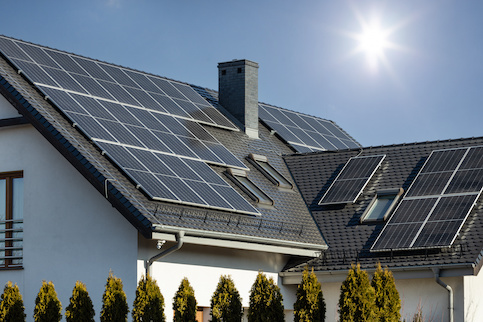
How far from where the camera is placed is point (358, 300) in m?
17.2

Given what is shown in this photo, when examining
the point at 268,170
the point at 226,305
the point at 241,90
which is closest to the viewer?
the point at 226,305

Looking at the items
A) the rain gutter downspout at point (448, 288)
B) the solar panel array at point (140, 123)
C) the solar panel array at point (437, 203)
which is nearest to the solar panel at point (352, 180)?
the solar panel array at point (437, 203)

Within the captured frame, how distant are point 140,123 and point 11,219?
3.94m

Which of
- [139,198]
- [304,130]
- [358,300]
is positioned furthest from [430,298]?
[304,130]

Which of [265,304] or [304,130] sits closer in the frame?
[265,304]

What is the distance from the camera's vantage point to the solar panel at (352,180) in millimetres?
24312

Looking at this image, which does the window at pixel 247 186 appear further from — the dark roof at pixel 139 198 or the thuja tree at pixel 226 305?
the thuja tree at pixel 226 305

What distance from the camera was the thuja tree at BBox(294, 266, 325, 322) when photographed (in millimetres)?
17469

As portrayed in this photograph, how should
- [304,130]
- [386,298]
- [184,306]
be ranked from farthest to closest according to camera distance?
[304,130]
[184,306]
[386,298]

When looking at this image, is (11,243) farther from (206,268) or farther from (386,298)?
(386,298)

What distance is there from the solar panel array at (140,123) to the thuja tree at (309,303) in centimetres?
372

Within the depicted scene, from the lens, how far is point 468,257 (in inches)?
813

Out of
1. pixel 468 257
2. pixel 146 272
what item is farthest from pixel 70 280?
pixel 468 257

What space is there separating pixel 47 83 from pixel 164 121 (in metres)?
3.30
